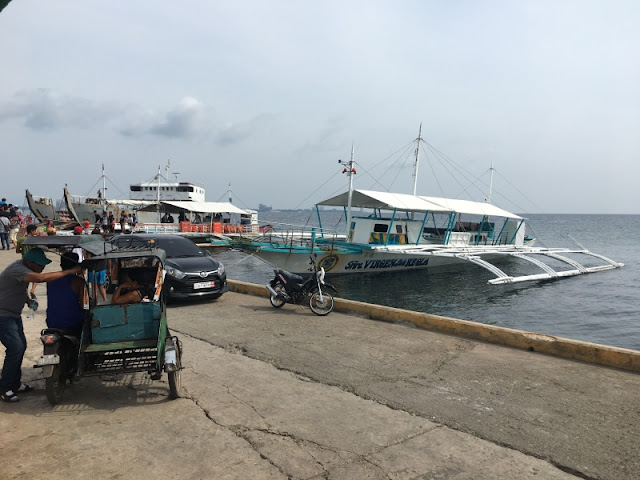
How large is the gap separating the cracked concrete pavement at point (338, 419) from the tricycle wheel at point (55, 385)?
107mm

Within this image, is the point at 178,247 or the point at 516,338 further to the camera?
the point at 178,247

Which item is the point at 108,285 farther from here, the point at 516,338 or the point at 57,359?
the point at 516,338

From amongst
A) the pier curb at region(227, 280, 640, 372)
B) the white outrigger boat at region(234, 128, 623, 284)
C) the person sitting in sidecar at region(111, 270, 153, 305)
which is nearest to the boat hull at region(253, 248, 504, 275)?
the white outrigger boat at region(234, 128, 623, 284)

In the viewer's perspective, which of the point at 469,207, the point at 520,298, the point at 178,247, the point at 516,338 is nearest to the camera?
the point at 516,338

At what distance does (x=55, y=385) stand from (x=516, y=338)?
21.6 ft

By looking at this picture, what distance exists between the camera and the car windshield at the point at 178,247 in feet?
35.6

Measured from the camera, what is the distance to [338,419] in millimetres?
4355

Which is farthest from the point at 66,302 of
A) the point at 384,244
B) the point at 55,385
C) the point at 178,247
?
the point at 384,244

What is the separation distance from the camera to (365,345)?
705cm

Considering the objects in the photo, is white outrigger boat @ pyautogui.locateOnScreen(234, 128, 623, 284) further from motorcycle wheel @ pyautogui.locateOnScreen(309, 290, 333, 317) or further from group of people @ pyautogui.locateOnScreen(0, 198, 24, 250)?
group of people @ pyautogui.locateOnScreen(0, 198, 24, 250)

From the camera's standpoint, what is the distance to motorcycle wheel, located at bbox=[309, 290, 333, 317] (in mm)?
9371

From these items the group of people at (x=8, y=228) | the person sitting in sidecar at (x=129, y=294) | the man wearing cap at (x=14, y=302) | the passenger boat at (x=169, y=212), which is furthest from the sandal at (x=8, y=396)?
the passenger boat at (x=169, y=212)

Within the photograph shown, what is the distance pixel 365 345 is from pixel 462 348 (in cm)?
157

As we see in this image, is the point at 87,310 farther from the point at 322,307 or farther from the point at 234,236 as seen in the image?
the point at 234,236
